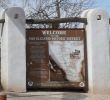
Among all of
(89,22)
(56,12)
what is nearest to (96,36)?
(89,22)

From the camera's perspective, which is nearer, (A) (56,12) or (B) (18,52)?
(B) (18,52)

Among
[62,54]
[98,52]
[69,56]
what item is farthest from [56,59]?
[98,52]

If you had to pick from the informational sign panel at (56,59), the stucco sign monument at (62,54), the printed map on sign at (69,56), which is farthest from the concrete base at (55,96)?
the printed map on sign at (69,56)

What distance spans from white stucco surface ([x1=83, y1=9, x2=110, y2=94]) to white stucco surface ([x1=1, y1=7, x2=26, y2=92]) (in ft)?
8.91

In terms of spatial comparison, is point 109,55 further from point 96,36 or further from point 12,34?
point 12,34

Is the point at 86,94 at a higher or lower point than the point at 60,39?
lower

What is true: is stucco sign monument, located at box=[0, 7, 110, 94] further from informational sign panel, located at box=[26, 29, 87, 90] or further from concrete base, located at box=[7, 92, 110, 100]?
concrete base, located at box=[7, 92, 110, 100]

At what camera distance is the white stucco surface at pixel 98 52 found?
1827 cm

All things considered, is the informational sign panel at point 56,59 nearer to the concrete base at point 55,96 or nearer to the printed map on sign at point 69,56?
the printed map on sign at point 69,56

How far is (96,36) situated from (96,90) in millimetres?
2204

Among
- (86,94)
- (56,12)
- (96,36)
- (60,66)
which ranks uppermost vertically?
(56,12)

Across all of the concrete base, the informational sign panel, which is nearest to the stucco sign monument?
the informational sign panel

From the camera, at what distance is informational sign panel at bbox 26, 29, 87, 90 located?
1833 cm

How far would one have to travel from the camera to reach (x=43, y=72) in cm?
1842
